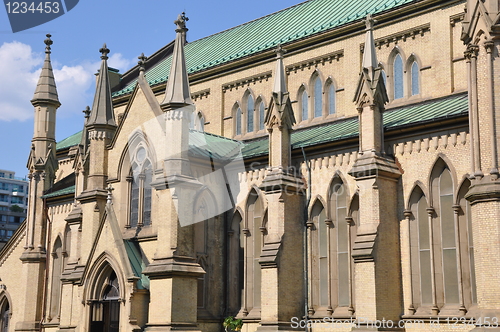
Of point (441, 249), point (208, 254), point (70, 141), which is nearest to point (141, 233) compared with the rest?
point (208, 254)

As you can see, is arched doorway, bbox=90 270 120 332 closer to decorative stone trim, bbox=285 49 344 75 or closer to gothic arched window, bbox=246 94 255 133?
gothic arched window, bbox=246 94 255 133

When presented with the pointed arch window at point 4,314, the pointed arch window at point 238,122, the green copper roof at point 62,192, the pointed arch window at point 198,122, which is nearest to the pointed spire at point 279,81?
the pointed arch window at point 238,122

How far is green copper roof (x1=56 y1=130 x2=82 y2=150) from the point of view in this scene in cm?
5075

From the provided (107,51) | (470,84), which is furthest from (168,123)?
(470,84)

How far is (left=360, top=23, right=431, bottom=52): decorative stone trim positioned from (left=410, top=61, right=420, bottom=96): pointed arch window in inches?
50.1

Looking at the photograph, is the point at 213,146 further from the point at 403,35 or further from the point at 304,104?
the point at 403,35

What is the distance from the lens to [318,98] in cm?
3653

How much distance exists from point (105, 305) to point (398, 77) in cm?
1695

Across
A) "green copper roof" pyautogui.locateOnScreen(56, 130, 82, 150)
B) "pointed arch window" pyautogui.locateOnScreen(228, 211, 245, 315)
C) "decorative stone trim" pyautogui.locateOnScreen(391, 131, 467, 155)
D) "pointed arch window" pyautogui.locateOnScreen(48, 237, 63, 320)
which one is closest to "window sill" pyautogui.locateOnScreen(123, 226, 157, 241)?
"pointed arch window" pyautogui.locateOnScreen(228, 211, 245, 315)

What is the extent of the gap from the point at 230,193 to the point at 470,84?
13.9 metres

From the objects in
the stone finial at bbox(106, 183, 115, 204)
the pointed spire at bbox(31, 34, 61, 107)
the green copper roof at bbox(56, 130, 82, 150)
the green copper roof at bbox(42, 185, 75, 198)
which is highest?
the pointed spire at bbox(31, 34, 61, 107)

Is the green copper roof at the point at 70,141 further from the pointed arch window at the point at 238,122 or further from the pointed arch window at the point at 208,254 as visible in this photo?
the pointed arch window at the point at 208,254

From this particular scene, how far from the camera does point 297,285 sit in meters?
30.7

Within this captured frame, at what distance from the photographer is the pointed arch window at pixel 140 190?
34.7 m
